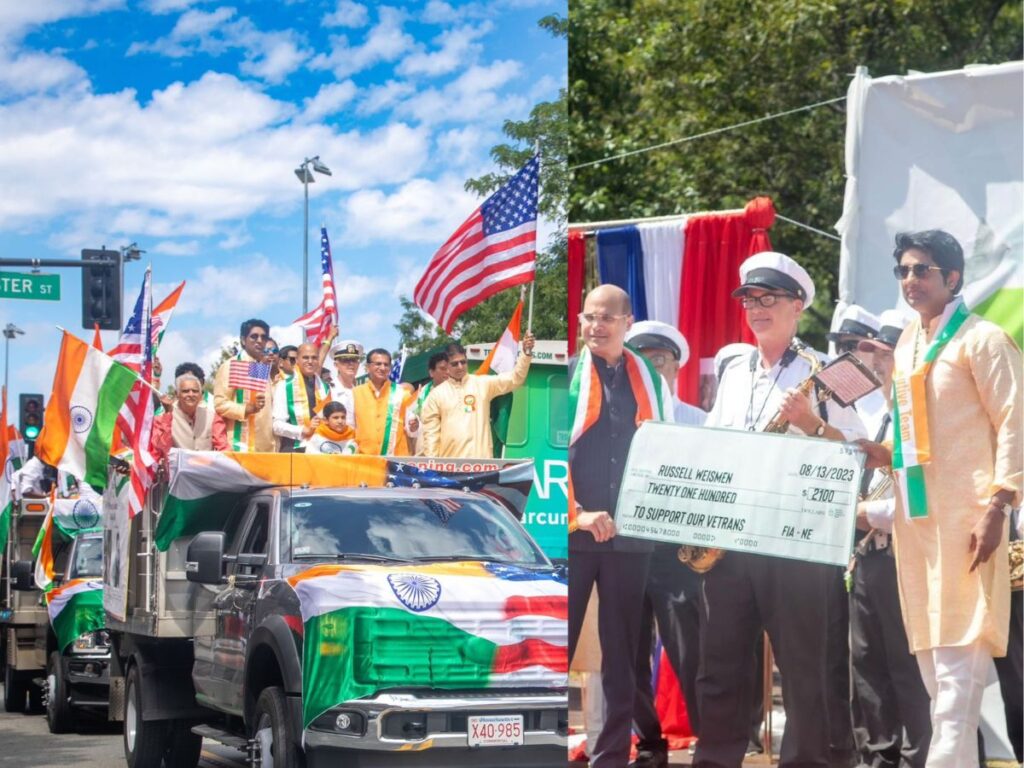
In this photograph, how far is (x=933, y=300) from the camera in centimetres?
447

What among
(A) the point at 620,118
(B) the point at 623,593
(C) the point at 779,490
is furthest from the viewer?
(A) the point at 620,118

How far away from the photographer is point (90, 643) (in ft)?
31.3

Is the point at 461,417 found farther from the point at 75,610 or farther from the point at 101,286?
the point at 75,610

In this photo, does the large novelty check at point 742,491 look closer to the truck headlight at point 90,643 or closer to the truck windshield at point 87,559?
the truck headlight at point 90,643

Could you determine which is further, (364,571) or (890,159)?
(364,571)

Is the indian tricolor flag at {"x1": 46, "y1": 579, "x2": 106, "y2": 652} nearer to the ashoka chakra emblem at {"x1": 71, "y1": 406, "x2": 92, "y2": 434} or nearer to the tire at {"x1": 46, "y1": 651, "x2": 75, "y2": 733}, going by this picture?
the tire at {"x1": 46, "y1": 651, "x2": 75, "y2": 733}

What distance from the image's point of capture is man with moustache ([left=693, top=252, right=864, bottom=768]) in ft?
15.5

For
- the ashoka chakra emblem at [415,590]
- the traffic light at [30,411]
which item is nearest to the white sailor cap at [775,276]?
the ashoka chakra emblem at [415,590]

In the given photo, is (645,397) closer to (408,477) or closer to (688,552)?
(688,552)

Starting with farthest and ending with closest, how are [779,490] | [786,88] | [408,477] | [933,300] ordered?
[786,88] < [408,477] < [779,490] < [933,300]

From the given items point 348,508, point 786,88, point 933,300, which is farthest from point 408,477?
point 786,88

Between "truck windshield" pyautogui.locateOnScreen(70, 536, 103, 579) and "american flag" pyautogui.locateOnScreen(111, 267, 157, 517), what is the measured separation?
4.36 meters

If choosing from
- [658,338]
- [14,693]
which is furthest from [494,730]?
[14,693]

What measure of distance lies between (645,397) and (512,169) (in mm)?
1020
